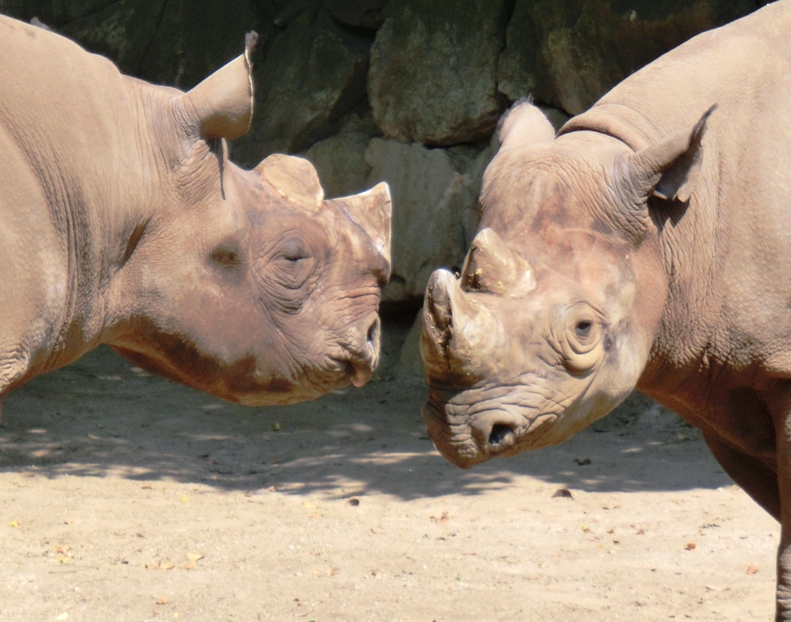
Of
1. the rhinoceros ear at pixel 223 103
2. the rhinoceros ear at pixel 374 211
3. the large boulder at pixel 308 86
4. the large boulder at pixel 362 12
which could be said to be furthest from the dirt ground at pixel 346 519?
the large boulder at pixel 362 12

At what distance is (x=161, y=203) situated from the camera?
3145mm

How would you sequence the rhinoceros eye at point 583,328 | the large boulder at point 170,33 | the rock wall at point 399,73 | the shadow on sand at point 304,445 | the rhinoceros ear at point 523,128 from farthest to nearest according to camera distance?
the large boulder at point 170,33, the rock wall at point 399,73, the shadow on sand at point 304,445, the rhinoceros ear at point 523,128, the rhinoceros eye at point 583,328

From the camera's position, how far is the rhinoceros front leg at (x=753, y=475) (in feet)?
12.3

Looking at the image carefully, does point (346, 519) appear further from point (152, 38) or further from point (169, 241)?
point (152, 38)

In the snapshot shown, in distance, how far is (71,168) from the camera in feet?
9.43

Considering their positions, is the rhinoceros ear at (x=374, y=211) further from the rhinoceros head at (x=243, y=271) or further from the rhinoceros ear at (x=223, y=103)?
the rhinoceros ear at (x=223, y=103)

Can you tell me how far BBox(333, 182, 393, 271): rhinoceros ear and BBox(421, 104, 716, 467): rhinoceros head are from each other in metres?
0.54

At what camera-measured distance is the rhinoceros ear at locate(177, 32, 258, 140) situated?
10.2ft

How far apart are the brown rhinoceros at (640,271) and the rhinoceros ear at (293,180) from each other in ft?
2.03

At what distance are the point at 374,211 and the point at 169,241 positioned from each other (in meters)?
0.76

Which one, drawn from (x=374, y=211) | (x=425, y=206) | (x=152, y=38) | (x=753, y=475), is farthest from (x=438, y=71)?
(x=753, y=475)

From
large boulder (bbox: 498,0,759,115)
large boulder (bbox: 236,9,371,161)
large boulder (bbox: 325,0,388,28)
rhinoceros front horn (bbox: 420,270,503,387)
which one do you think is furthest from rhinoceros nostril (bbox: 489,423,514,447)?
large boulder (bbox: 325,0,388,28)

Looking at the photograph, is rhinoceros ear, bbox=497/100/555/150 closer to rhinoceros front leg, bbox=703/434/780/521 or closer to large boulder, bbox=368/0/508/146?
rhinoceros front leg, bbox=703/434/780/521

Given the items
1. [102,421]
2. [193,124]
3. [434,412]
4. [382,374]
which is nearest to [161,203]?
[193,124]
